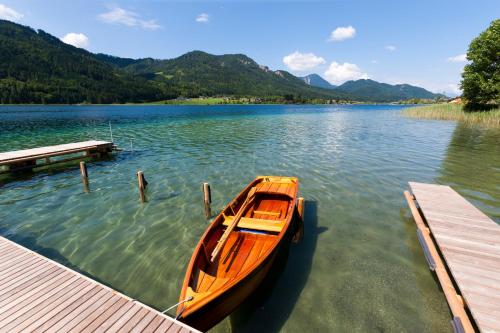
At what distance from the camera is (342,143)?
2945cm

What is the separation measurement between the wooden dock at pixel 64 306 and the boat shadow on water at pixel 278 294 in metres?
2.22

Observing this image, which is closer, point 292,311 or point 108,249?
point 292,311

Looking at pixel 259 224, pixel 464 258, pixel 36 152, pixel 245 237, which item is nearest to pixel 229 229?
pixel 245 237

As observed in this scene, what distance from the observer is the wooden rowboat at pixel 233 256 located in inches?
188

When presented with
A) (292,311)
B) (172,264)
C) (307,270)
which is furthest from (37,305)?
(307,270)

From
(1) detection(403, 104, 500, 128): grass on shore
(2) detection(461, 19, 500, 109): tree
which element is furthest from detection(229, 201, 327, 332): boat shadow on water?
(2) detection(461, 19, 500, 109): tree

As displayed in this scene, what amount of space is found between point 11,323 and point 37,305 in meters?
0.50

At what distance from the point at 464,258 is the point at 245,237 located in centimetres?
647

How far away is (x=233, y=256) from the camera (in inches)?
279

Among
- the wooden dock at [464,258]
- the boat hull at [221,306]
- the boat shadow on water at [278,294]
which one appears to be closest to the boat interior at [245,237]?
the boat hull at [221,306]

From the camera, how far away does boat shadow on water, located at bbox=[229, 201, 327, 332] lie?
599cm

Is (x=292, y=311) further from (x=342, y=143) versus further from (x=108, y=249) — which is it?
(x=342, y=143)

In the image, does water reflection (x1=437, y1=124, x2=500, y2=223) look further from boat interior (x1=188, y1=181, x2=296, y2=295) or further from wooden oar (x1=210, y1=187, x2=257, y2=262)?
wooden oar (x1=210, y1=187, x2=257, y2=262)

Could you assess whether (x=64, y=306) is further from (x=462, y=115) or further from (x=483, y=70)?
(x=483, y=70)
